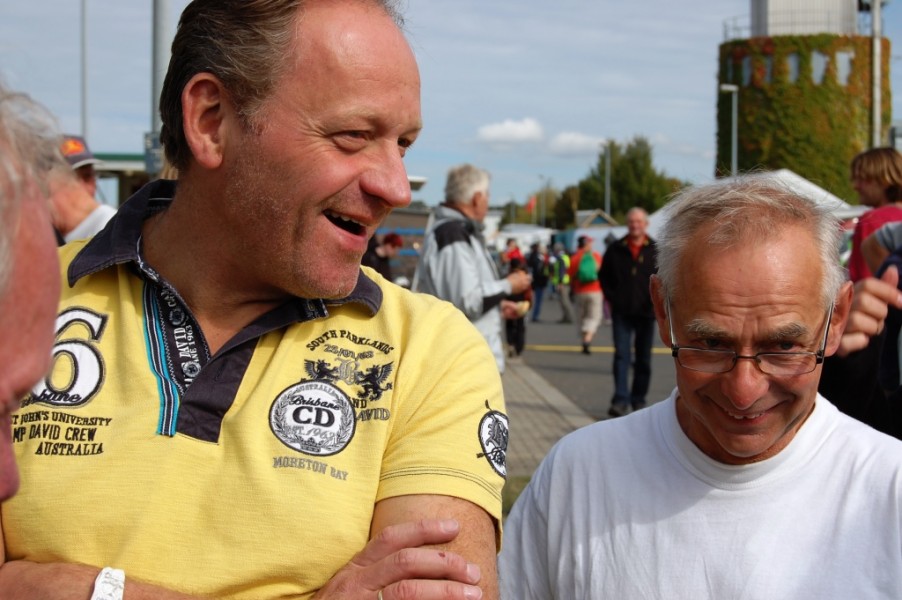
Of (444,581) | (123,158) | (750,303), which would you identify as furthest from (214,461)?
(123,158)

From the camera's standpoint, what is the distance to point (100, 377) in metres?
1.96

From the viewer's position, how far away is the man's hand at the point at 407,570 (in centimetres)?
177

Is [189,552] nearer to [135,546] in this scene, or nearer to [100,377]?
[135,546]

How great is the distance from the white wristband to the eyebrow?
1259 millimetres

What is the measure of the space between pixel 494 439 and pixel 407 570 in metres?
0.36

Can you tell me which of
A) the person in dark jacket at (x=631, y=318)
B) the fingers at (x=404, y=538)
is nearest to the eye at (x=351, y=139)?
the fingers at (x=404, y=538)

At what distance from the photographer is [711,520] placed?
2.23m

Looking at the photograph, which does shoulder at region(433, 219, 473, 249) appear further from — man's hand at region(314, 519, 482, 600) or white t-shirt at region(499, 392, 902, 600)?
man's hand at region(314, 519, 482, 600)

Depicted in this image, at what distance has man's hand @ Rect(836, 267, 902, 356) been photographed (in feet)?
8.25

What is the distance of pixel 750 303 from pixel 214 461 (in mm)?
1144

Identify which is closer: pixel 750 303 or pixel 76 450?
pixel 76 450

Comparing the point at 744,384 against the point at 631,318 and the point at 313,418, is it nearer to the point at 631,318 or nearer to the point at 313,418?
the point at 313,418

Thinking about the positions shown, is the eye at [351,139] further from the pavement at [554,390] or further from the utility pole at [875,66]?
the utility pole at [875,66]

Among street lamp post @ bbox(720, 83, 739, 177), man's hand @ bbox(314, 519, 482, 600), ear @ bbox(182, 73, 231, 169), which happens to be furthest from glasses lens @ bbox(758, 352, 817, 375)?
street lamp post @ bbox(720, 83, 739, 177)
